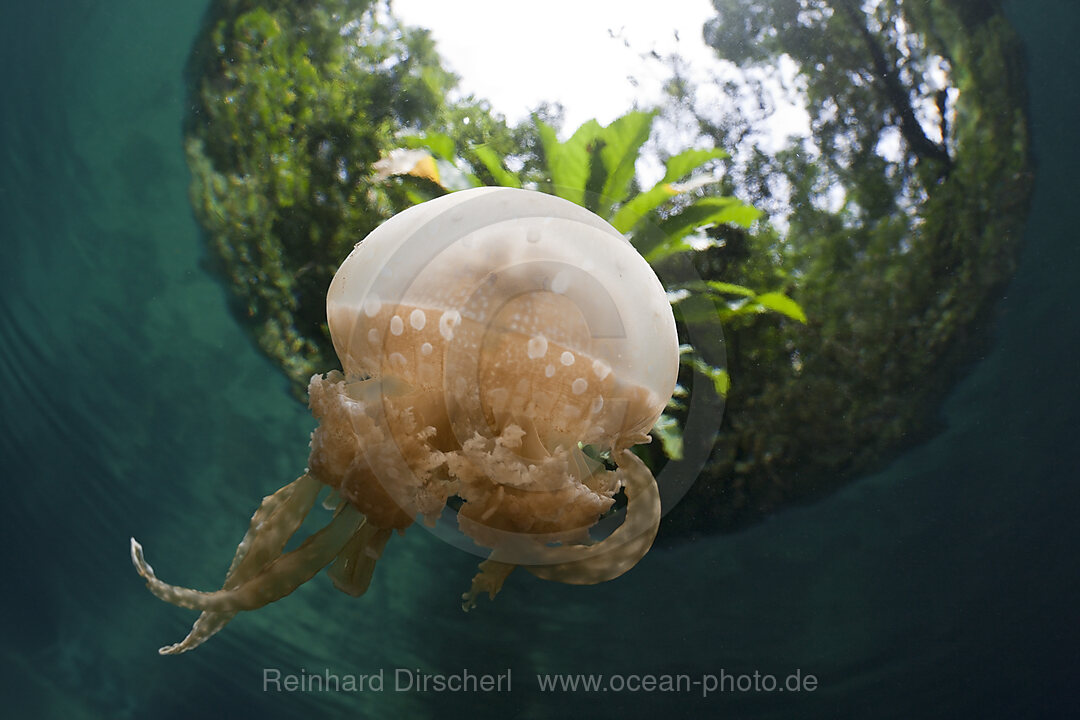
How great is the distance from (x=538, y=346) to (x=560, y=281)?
0.17 metres

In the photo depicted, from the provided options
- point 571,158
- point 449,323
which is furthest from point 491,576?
point 571,158

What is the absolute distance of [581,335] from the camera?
154 centimetres

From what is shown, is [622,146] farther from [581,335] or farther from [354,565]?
[354,565]

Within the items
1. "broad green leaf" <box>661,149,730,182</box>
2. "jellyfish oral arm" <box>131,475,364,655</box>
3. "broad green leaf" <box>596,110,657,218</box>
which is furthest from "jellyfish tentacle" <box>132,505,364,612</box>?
"broad green leaf" <box>661,149,730,182</box>

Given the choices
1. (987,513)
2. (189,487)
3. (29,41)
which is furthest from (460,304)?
(189,487)

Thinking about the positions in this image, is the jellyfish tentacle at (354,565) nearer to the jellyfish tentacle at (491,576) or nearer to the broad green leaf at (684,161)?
the jellyfish tentacle at (491,576)

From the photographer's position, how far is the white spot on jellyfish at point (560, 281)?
1518 millimetres

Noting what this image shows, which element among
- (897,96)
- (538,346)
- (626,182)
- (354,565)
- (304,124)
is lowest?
(354,565)

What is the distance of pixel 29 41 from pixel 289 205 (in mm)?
3080

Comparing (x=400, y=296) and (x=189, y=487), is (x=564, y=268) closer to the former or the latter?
(x=400, y=296)

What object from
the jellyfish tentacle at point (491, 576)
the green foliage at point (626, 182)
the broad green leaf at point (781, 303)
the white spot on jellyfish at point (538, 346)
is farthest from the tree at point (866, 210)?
the jellyfish tentacle at point (491, 576)

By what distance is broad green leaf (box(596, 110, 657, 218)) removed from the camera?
299 centimetres

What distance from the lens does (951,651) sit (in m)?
8.16

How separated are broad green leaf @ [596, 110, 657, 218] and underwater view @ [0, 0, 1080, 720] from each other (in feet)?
0.06
